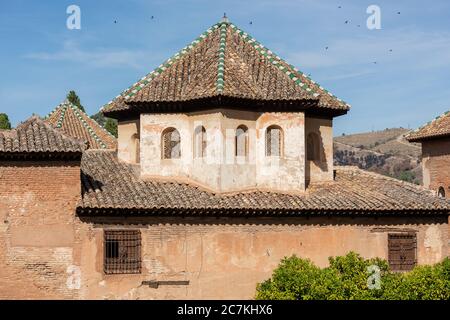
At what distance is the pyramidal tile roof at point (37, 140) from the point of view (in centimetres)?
1723

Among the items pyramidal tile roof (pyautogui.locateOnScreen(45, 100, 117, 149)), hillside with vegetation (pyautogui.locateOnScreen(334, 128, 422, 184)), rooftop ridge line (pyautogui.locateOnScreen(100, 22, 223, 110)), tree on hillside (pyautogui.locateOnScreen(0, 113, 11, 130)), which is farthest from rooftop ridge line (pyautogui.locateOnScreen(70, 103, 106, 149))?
hillside with vegetation (pyautogui.locateOnScreen(334, 128, 422, 184))

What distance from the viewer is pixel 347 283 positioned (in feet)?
55.6

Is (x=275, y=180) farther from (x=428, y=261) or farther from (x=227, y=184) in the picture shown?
(x=428, y=261)

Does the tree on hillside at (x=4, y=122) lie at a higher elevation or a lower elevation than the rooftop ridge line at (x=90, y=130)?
higher

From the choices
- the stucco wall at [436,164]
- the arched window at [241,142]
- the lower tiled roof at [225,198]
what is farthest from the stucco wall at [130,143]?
the stucco wall at [436,164]

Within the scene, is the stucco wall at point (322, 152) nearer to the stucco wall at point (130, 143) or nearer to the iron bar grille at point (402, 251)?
the iron bar grille at point (402, 251)

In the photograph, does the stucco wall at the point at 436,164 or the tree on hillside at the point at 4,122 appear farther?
the tree on hillside at the point at 4,122

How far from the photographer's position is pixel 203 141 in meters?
20.3

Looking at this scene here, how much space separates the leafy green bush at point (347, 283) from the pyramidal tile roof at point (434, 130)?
988cm

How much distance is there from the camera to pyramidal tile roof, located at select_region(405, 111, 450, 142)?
27016mm
